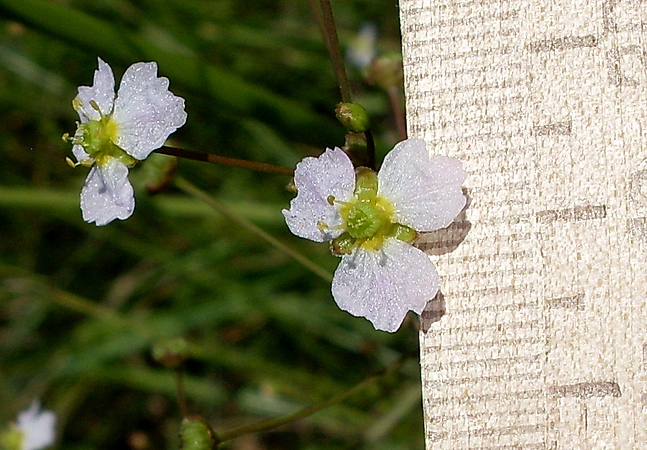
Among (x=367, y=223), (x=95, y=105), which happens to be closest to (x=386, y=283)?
(x=367, y=223)

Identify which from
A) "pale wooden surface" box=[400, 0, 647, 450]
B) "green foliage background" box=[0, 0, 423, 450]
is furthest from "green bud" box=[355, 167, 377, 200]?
"green foliage background" box=[0, 0, 423, 450]

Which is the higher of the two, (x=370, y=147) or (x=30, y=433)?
(x=370, y=147)

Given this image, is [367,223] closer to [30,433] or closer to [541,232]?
[541,232]

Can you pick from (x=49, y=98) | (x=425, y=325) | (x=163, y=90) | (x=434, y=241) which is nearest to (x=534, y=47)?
(x=434, y=241)

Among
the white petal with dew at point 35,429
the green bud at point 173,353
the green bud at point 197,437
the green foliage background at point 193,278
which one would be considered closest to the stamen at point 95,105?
the green bud at point 197,437

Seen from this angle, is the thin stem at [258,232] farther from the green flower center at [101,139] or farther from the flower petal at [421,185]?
the flower petal at [421,185]

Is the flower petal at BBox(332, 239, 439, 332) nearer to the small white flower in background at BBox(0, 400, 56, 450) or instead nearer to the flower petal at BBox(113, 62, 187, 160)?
the flower petal at BBox(113, 62, 187, 160)
